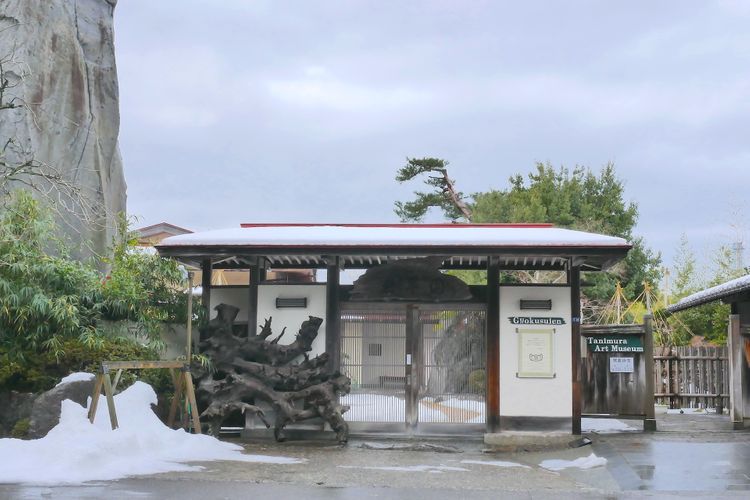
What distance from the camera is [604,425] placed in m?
16.2

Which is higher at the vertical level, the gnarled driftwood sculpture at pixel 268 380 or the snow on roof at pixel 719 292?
the snow on roof at pixel 719 292

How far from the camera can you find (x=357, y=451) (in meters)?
12.8

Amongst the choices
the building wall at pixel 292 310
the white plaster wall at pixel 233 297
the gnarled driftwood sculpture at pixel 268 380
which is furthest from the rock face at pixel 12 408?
the building wall at pixel 292 310

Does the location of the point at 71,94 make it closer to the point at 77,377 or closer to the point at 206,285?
Answer: the point at 206,285

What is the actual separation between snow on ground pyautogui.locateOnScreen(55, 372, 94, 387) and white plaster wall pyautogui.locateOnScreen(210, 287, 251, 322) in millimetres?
3011

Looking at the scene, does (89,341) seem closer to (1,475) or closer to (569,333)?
(1,475)

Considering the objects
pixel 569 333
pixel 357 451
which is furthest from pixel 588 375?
pixel 357 451

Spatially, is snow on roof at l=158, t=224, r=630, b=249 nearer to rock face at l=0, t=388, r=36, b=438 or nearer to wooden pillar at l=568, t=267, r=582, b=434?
wooden pillar at l=568, t=267, r=582, b=434

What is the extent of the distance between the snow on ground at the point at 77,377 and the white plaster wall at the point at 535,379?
21.6ft

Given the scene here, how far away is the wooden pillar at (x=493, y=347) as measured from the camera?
45.8 feet

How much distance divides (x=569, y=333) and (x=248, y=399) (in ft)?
18.1

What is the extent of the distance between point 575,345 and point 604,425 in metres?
3.03

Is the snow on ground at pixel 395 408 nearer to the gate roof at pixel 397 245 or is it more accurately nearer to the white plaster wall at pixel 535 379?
the white plaster wall at pixel 535 379

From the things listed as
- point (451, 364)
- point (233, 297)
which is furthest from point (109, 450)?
point (451, 364)
